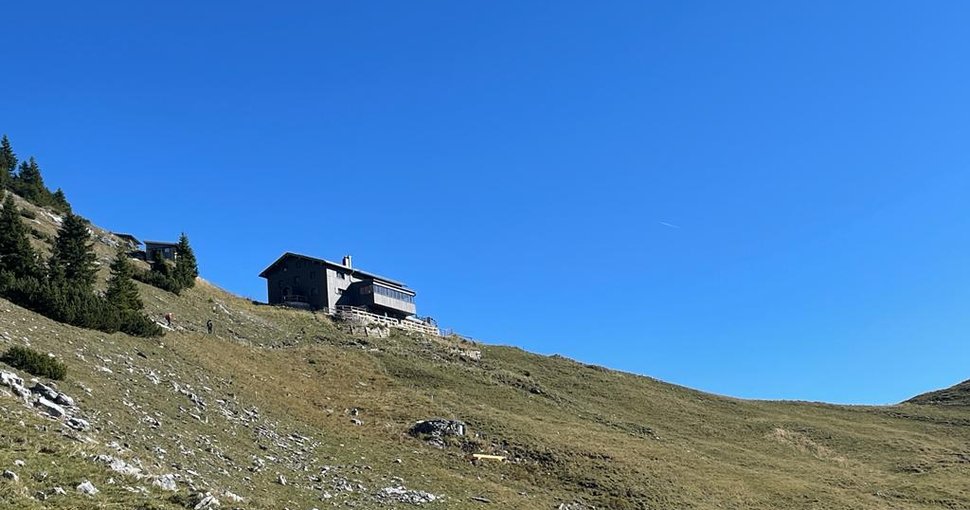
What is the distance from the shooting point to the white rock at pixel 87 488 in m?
16.9

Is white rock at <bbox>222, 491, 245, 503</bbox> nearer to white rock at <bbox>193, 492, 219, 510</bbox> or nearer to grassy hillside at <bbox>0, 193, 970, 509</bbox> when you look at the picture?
grassy hillside at <bbox>0, 193, 970, 509</bbox>

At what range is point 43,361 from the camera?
26141 mm

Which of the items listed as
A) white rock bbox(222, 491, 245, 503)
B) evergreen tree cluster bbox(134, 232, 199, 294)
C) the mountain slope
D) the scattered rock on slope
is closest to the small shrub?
white rock bbox(222, 491, 245, 503)

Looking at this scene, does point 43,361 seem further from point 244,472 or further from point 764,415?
point 764,415

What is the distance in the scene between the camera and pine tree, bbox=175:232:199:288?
70219 millimetres

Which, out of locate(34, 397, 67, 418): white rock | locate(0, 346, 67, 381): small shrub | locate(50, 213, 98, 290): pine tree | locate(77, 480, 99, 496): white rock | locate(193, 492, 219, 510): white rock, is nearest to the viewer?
locate(77, 480, 99, 496): white rock

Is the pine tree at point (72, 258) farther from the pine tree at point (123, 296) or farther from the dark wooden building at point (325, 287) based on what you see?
the dark wooden building at point (325, 287)

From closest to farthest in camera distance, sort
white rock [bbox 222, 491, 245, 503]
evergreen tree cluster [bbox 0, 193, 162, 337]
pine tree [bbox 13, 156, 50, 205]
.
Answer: white rock [bbox 222, 491, 245, 503] < evergreen tree cluster [bbox 0, 193, 162, 337] < pine tree [bbox 13, 156, 50, 205]

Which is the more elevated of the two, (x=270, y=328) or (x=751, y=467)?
(x=270, y=328)

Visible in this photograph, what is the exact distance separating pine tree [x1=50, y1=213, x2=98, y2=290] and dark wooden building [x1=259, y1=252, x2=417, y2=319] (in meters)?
33.4

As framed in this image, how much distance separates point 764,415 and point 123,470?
6884 centimetres

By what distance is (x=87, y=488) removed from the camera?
17031mm

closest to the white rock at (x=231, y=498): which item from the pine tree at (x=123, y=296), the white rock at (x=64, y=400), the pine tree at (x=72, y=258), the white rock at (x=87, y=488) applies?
the white rock at (x=87, y=488)

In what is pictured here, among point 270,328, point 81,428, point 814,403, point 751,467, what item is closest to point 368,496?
point 81,428
